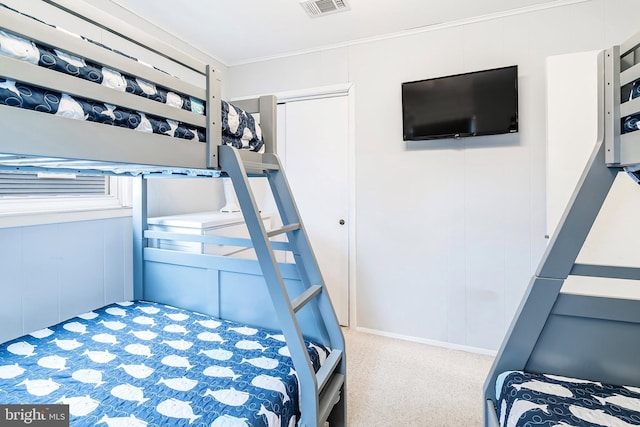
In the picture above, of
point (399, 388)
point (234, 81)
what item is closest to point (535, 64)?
point (399, 388)

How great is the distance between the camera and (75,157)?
90cm

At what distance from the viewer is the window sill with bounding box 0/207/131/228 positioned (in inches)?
64.9

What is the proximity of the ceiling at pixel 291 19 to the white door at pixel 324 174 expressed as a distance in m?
0.56

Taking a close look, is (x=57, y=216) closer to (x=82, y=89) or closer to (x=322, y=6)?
(x=82, y=89)

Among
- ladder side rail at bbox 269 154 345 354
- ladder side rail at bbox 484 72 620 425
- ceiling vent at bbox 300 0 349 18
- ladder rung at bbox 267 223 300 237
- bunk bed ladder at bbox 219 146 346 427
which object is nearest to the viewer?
ladder side rail at bbox 484 72 620 425

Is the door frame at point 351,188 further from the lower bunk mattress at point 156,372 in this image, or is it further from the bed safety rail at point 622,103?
the bed safety rail at point 622,103

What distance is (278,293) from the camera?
1315 mm

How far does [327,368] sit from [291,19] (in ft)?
7.86

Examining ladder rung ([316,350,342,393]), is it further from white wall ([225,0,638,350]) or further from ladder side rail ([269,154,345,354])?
white wall ([225,0,638,350])

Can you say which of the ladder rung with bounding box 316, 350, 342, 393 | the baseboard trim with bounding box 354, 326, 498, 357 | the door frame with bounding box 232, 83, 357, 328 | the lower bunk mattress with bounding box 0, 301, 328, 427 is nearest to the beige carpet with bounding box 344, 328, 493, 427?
the baseboard trim with bounding box 354, 326, 498, 357

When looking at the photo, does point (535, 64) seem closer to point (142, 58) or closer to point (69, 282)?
point (142, 58)
